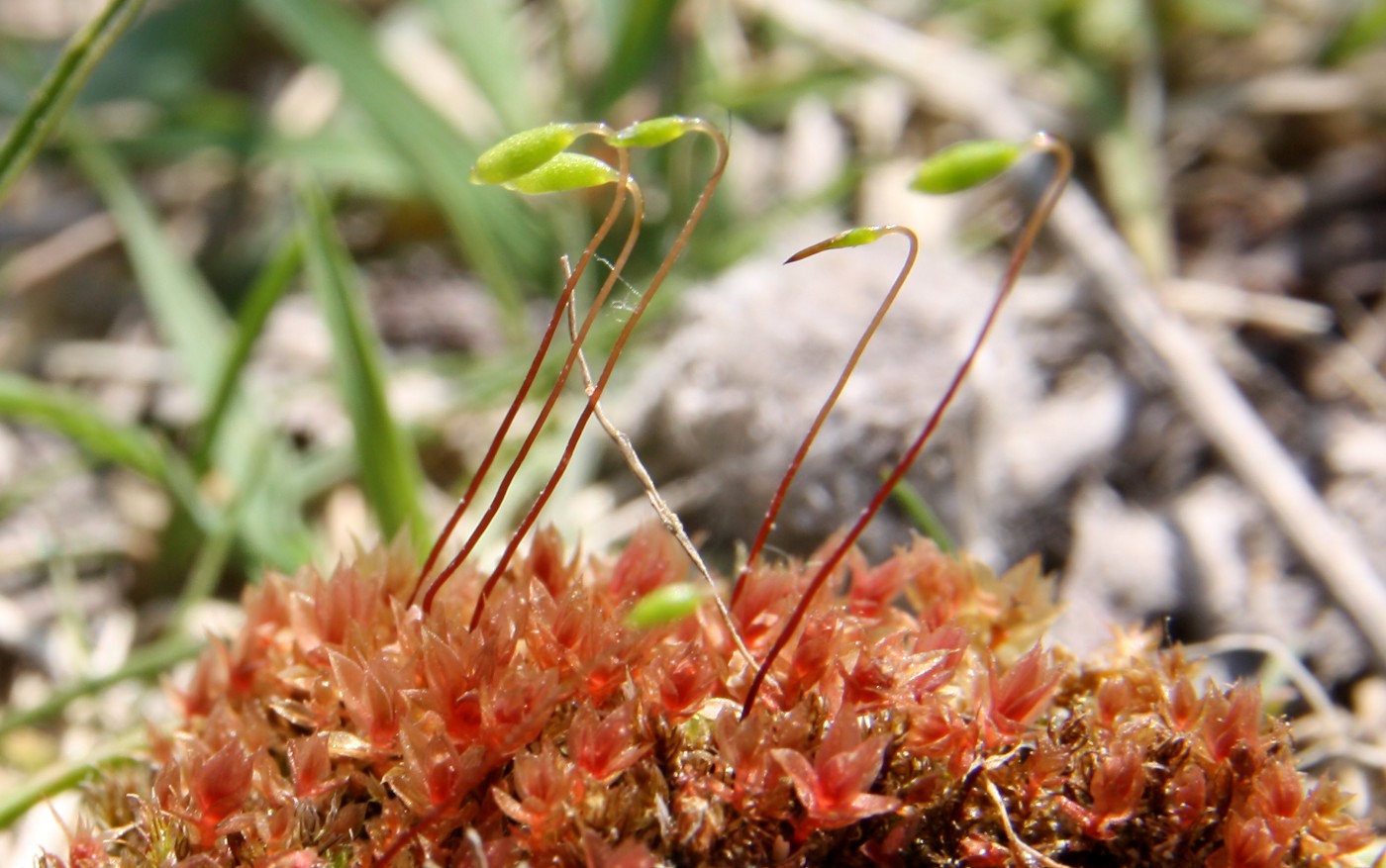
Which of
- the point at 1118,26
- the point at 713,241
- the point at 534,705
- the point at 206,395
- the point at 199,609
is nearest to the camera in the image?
the point at 534,705

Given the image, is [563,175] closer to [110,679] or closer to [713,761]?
[713,761]

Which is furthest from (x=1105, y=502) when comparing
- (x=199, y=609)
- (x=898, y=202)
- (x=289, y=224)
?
(x=289, y=224)

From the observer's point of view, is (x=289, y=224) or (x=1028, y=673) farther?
(x=289, y=224)

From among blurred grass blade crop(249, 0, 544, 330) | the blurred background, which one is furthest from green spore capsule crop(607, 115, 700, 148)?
blurred grass blade crop(249, 0, 544, 330)

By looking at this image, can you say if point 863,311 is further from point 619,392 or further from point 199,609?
point 199,609

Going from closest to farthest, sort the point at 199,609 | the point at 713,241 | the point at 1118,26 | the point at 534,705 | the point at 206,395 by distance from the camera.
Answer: the point at 534,705 → the point at 199,609 → the point at 206,395 → the point at 713,241 → the point at 1118,26

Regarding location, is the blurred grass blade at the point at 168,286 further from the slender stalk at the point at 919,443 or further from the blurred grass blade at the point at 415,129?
the slender stalk at the point at 919,443

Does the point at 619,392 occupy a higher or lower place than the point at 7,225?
lower
